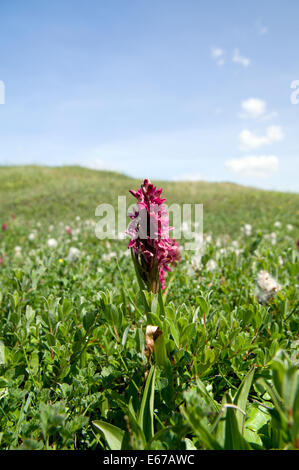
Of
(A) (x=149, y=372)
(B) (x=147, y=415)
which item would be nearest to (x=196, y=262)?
(A) (x=149, y=372)

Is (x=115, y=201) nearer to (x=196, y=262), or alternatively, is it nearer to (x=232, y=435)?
(x=196, y=262)

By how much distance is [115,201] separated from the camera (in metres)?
19.8

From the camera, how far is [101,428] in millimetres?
1167

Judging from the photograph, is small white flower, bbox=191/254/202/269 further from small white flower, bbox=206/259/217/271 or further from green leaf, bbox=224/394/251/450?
green leaf, bbox=224/394/251/450

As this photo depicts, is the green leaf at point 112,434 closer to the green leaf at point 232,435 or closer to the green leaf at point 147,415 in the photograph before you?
the green leaf at point 147,415

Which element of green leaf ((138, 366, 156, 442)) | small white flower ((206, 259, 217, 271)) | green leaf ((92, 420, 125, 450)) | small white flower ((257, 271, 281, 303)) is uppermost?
small white flower ((257, 271, 281, 303))

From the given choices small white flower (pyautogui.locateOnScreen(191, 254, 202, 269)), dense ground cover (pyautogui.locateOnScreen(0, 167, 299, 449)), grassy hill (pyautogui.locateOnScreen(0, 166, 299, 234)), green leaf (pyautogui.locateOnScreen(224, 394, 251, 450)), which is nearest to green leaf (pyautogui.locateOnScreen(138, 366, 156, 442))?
dense ground cover (pyautogui.locateOnScreen(0, 167, 299, 449))

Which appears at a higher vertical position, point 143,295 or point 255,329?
point 143,295

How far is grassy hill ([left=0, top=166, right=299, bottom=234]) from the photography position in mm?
15508

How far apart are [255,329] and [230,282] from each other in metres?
1.22

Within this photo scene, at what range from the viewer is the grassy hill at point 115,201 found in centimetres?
1551

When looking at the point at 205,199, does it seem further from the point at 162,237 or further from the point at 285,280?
the point at 162,237
